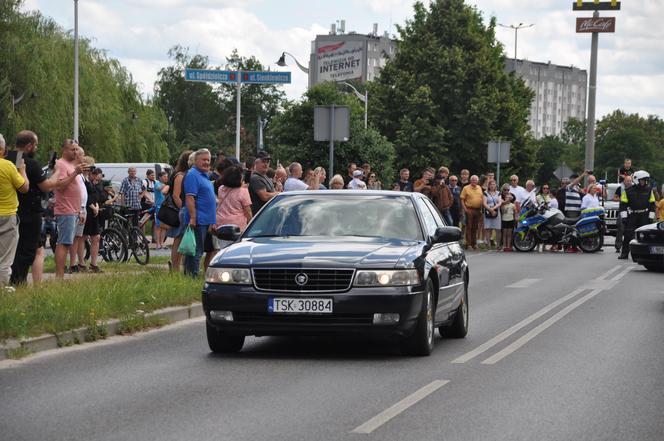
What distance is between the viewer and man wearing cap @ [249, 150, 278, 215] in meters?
19.4

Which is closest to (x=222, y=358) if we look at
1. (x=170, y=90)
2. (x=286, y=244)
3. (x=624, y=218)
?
(x=286, y=244)

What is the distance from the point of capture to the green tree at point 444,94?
233 ft

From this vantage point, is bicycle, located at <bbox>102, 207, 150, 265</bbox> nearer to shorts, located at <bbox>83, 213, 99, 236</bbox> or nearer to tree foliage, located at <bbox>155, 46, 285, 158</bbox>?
shorts, located at <bbox>83, 213, 99, 236</bbox>

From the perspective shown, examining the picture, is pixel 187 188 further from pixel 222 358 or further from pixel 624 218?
pixel 624 218

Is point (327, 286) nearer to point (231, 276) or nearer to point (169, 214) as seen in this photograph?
point (231, 276)

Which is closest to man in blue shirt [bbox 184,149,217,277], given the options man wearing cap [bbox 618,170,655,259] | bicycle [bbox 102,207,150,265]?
bicycle [bbox 102,207,150,265]

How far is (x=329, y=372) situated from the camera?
1030 centimetres

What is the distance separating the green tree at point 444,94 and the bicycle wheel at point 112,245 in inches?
1883

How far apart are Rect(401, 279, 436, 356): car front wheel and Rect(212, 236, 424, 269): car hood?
38cm

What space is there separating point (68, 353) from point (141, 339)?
4.51 ft

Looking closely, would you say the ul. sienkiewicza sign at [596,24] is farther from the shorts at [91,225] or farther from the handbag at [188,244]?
the handbag at [188,244]

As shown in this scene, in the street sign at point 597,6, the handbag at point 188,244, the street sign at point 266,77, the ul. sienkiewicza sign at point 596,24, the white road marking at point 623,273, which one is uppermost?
the street sign at point 597,6


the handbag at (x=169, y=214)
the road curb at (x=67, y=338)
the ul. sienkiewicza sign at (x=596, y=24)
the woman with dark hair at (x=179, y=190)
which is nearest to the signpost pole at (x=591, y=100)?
the ul. sienkiewicza sign at (x=596, y=24)

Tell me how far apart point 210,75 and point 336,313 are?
1955cm
